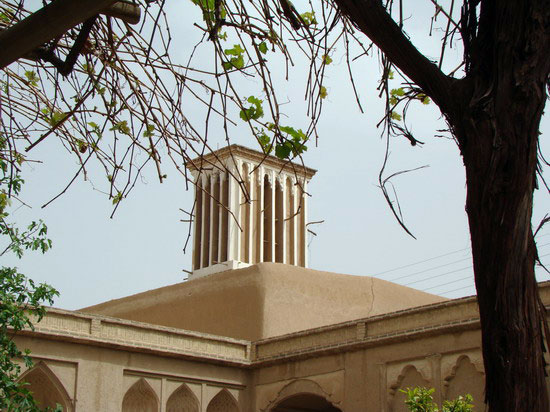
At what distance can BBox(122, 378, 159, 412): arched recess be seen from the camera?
1559cm

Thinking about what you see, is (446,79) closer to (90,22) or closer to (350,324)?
(90,22)

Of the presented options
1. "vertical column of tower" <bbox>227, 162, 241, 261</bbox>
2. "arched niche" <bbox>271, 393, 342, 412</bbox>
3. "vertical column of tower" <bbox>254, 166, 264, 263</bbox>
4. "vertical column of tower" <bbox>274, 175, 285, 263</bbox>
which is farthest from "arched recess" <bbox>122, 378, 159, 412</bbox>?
"vertical column of tower" <bbox>274, 175, 285, 263</bbox>

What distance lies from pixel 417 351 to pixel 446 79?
501 inches

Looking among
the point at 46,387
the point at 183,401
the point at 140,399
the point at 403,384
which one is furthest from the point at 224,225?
the point at 403,384

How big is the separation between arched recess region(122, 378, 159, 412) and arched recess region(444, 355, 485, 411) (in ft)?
17.2

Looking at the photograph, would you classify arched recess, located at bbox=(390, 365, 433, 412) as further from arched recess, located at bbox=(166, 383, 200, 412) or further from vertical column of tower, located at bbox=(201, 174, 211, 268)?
vertical column of tower, located at bbox=(201, 174, 211, 268)

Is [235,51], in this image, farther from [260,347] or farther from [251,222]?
[251,222]

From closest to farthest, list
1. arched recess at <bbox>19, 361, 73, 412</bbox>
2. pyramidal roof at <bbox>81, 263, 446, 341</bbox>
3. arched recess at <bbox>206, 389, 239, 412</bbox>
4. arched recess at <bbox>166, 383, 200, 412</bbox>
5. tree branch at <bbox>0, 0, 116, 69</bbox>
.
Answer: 1. tree branch at <bbox>0, 0, 116, 69</bbox>
2. arched recess at <bbox>19, 361, 73, 412</bbox>
3. arched recess at <bbox>166, 383, 200, 412</bbox>
4. arched recess at <bbox>206, 389, 239, 412</bbox>
5. pyramidal roof at <bbox>81, 263, 446, 341</bbox>

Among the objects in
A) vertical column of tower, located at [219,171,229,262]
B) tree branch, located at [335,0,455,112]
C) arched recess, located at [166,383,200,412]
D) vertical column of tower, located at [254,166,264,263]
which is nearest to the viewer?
tree branch, located at [335,0,455,112]

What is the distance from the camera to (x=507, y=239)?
1.72 metres

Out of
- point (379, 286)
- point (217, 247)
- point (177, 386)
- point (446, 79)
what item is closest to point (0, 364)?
point (177, 386)

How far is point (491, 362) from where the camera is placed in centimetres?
168

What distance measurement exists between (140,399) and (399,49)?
14551mm

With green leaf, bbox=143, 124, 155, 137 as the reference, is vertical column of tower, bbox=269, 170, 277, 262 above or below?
above
